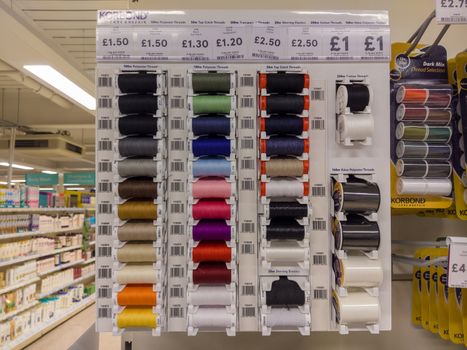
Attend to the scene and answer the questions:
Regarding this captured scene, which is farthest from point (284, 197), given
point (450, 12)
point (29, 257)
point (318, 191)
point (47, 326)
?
point (47, 326)

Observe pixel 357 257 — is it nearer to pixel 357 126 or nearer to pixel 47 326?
pixel 357 126

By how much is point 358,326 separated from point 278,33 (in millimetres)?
1129

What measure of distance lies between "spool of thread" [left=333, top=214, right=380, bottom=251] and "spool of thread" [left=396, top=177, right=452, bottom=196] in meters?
0.22

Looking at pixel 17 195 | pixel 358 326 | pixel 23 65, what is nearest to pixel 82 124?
pixel 17 195

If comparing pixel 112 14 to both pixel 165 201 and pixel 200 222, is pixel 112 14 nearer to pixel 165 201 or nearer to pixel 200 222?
pixel 165 201

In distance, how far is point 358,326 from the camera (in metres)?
1.53

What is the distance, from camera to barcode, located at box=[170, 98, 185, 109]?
5.32ft

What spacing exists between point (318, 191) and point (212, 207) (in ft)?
1.35

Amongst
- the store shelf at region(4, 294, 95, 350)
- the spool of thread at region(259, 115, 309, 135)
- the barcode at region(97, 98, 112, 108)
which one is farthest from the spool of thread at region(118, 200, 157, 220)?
the store shelf at region(4, 294, 95, 350)

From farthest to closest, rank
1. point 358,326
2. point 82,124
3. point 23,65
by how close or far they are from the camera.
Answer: point 82,124, point 23,65, point 358,326

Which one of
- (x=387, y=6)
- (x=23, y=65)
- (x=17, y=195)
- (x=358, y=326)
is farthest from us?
(x=17, y=195)

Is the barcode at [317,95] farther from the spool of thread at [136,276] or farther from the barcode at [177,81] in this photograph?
the spool of thread at [136,276]

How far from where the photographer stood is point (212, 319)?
1521mm

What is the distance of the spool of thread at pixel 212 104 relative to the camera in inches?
60.1
